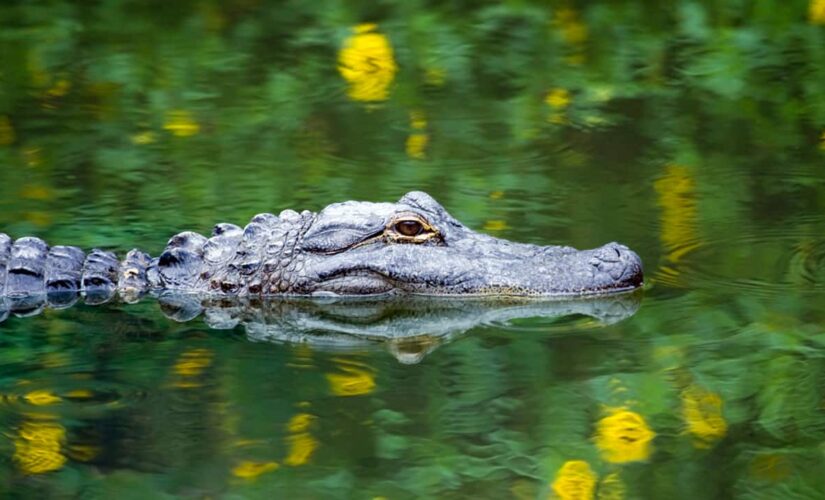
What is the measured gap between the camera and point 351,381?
21.1 ft

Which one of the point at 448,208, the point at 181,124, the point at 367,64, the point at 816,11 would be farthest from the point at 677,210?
the point at 816,11

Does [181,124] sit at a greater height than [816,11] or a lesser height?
lesser

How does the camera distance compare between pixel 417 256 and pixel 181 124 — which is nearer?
pixel 417 256

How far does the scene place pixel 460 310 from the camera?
7.67 m

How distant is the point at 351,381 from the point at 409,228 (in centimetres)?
161

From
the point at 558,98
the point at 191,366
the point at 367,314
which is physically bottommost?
the point at 367,314

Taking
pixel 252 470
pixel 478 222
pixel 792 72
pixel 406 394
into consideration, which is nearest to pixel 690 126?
pixel 792 72

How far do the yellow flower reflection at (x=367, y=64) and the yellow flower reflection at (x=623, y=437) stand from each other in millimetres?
6215

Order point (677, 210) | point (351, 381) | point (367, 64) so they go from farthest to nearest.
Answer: point (367, 64) → point (677, 210) → point (351, 381)

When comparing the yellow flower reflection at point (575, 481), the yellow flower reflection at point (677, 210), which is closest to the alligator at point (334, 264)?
the yellow flower reflection at point (677, 210)

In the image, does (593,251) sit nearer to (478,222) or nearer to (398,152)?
(478,222)

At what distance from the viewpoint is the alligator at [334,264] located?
776cm

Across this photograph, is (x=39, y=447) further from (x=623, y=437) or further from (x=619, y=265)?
(x=619, y=265)

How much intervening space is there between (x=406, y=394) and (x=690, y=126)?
5245mm
